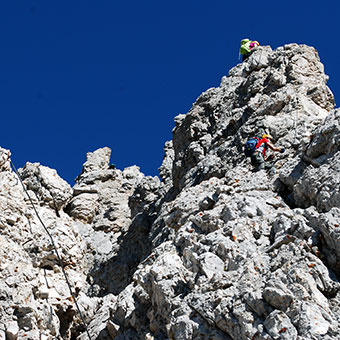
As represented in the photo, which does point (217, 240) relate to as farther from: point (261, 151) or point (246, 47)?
point (246, 47)

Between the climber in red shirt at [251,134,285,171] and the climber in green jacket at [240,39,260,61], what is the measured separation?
39.5 feet

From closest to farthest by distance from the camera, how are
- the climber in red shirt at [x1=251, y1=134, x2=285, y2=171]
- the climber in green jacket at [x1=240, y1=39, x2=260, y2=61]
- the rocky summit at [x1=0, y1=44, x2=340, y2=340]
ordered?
1. the rocky summit at [x1=0, y1=44, x2=340, y2=340]
2. the climber in red shirt at [x1=251, y1=134, x2=285, y2=171]
3. the climber in green jacket at [x1=240, y1=39, x2=260, y2=61]

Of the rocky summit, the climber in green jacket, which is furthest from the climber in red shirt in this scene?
the climber in green jacket

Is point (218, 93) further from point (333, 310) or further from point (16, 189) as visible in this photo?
point (333, 310)

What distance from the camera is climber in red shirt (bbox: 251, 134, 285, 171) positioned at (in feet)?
72.9

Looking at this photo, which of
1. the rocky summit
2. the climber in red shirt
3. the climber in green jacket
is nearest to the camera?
the rocky summit

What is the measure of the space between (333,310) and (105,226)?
2150 centimetres

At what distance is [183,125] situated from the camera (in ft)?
102

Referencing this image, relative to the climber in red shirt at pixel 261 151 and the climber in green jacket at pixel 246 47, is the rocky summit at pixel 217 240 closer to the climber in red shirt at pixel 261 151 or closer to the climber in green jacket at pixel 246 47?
the climber in red shirt at pixel 261 151

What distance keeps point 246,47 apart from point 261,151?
12932 millimetres

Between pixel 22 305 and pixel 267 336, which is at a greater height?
pixel 22 305

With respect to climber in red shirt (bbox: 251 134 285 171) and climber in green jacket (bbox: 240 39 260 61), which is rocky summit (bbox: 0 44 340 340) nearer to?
climber in red shirt (bbox: 251 134 285 171)

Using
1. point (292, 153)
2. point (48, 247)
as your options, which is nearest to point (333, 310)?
point (292, 153)

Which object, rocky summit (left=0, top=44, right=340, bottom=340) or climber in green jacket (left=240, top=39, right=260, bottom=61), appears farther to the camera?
climber in green jacket (left=240, top=39, right=260, bottom=61)
